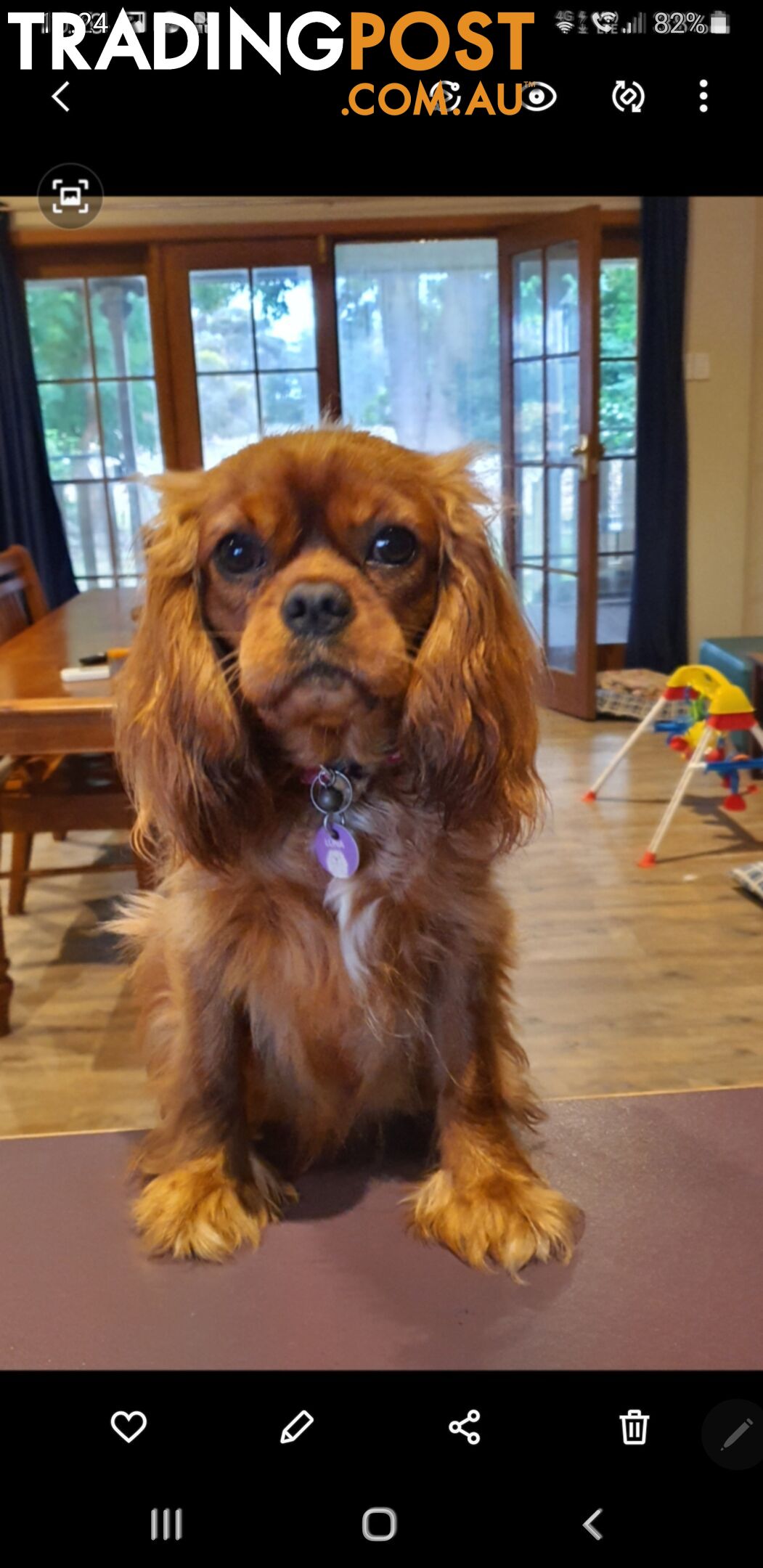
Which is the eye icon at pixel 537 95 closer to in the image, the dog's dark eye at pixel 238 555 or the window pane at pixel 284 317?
the dog's dark eye at pixel 238 555

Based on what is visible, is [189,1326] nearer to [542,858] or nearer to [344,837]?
[344,837]

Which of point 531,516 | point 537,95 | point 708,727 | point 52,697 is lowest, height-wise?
point 708,727

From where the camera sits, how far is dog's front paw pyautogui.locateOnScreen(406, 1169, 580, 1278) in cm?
98

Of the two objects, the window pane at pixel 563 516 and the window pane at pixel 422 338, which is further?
the window pane at pixel 422 338

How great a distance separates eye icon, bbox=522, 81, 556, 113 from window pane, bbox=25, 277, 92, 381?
11.0 feet

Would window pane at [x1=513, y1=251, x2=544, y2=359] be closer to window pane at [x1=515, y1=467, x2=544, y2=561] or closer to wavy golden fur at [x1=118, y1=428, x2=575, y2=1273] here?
window pane at [x1=515, y1=467, x2=544, y2=561]

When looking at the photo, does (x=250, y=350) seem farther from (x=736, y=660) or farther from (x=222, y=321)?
(x=736, y=660)

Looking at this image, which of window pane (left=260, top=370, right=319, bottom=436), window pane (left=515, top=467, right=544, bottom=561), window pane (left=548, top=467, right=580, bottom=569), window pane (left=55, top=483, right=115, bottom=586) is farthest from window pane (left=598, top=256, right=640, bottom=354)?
window pane (left=55, top=483, right=115, bottom=586)

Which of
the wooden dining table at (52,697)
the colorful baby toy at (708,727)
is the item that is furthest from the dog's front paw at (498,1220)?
the colorful baby toy at (708,727)

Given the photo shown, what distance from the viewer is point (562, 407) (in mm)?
5258

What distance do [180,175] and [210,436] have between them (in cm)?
172

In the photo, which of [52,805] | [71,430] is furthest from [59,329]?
[52,805]
